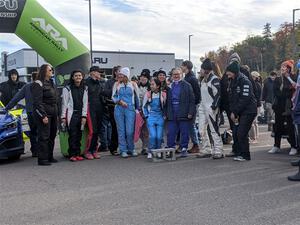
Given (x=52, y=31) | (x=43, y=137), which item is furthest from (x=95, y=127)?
(x=52, y=31)

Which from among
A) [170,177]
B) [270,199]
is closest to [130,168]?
[170,177]

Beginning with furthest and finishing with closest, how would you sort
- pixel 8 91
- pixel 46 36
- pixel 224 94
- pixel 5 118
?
pixel 8 91, pixel 46 36, pixel 224 94, pixel 5 118

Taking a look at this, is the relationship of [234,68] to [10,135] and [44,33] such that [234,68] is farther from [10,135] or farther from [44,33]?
[10,135]

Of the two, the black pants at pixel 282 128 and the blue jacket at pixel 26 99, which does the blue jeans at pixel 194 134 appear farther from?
the blue jacket at pixel 26 99

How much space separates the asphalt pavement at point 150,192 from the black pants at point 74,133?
371 mm

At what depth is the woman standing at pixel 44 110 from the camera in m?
7.90

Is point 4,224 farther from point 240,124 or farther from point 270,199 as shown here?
point 240,124

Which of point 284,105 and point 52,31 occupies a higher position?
point 52,31

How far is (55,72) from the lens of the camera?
9.81m

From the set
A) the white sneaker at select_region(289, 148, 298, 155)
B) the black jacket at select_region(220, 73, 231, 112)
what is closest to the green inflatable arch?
the black jacket at select_region(220, 73, 231, 112)

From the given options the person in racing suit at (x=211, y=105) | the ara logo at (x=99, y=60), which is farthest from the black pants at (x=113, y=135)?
the ara logo at (x=99, y=60)

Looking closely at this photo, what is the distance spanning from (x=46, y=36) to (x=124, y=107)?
2.41 meters

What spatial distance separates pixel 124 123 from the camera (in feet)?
29.0

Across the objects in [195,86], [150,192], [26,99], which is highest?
[195,86]
